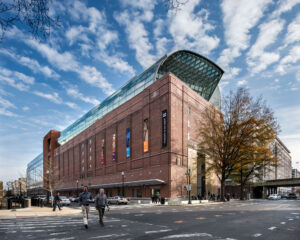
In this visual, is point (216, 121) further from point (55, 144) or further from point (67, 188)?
point (55, 144)

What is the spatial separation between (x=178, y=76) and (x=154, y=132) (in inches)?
706

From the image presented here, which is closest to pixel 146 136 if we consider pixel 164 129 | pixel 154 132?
pixel 154 132

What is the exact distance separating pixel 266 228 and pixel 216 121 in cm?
3245

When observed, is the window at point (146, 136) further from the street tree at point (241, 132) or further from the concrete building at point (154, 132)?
the street tree at point (241, 132)

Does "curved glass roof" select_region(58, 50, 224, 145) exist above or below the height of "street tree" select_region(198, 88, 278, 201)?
above

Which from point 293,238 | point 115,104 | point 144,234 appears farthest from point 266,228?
point 115,104

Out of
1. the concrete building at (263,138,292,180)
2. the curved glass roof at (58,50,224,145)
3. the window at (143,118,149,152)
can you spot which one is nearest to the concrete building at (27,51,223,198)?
the curved glass roof at (58,50,224,145)

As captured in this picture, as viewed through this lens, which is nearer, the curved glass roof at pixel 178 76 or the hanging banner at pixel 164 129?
the hanging banner at pixel 164 129

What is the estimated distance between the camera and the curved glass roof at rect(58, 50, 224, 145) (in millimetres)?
55219

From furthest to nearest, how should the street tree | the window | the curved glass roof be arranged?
the curved glass roof
the window
the street tree

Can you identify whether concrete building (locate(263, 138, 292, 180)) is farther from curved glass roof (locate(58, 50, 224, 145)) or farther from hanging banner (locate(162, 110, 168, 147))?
curved glass roof (locate(58, 50, 224, 145))

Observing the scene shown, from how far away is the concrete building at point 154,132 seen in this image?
4597 centimetres

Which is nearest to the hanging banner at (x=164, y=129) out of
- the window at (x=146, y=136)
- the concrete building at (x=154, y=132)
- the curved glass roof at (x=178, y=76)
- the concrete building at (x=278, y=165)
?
the concrete building at (x=154, y=132)

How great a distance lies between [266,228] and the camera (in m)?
11.3
